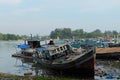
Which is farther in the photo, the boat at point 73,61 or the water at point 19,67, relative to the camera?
the water at point 19,67

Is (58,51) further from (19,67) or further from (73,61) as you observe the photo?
(19,67)

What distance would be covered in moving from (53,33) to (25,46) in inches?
2789

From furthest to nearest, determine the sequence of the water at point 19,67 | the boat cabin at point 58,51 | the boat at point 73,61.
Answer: the water at point 19,67
the boat cabin at point 58,51
the boat at point 73,61

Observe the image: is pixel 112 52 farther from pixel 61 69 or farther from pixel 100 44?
pixel 100 44

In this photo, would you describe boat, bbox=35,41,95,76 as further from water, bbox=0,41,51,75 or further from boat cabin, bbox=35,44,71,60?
water, bbox=0,41,51,75

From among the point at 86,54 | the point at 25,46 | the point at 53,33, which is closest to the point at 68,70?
the point at 86,54

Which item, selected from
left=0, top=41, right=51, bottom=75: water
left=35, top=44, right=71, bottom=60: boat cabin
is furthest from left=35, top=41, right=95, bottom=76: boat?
left=0, top=41, right=51, bottom=75: water

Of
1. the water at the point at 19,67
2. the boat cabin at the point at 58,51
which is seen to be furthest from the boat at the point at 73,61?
the water at the point at 19,67

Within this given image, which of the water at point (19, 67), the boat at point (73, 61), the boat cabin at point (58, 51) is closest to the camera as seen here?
the boat at point (73, 61)

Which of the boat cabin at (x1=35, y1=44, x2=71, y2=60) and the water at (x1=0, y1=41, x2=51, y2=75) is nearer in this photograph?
the boat cabin at (x1=35, y1=44, x2=71, y2=60)

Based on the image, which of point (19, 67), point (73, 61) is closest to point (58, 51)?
point (73, 61)

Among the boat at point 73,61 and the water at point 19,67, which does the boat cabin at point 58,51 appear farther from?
the water at point 19,67

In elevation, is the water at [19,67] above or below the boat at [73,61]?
below

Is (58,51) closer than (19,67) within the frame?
Yes
